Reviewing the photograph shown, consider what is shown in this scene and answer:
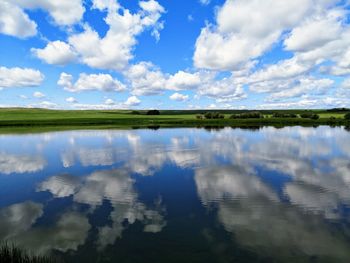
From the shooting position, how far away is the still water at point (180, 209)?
416 inches

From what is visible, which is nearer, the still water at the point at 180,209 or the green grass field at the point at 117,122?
the still water at the point at 180,209

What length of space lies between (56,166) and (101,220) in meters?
14.8

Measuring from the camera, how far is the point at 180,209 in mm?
14570

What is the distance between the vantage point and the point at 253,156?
1187 inches

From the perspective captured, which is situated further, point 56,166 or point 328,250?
point 56,166

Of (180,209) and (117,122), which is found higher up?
(117,122)

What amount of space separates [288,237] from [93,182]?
12840 millimetres

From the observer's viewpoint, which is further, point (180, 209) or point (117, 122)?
point (117, 122)

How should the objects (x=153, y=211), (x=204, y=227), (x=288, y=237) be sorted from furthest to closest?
(x=153, y=211)
(x=204, y=227)
(x=288, y=237)

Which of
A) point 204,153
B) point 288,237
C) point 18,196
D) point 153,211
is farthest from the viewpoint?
point 204,153

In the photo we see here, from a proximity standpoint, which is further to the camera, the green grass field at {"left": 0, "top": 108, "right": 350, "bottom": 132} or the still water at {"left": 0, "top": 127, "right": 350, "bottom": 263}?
the green grass field at {"left": 0, "top": 108, "right": 350, "bottom": 132}

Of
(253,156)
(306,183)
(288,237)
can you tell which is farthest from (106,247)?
(253,156)

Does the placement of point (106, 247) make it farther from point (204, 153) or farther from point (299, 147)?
point (299, 147)

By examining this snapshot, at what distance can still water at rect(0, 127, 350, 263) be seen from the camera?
10.6 metres
